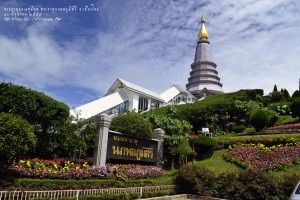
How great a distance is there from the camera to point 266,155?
2150 cm

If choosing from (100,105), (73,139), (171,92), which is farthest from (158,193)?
(171,92)

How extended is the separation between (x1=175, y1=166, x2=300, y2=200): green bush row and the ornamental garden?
4 centimetres

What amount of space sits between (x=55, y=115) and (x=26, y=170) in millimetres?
9197

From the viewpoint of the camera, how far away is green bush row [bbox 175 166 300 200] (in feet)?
44.3

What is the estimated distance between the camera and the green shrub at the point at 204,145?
26.0 meters

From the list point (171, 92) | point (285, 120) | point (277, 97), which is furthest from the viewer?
point (171, 92)

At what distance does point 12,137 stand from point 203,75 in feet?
210

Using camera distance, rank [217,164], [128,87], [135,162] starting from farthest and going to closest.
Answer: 1. [128,87]
2. [217,164]
3. [135,162]

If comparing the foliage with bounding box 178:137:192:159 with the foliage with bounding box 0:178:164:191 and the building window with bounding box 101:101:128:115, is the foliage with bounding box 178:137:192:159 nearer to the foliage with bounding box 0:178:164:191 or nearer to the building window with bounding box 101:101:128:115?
the foliage with bounding box 0:178:164:191

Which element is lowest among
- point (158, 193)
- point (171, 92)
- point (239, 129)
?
point (158, 193)

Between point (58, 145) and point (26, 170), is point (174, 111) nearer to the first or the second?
point (58, 145)

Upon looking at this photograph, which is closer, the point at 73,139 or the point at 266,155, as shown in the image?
the point at 73,139

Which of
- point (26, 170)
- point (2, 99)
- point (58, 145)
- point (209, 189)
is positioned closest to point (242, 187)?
point (209, 189)

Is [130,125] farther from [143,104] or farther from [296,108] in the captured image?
[143,104]
